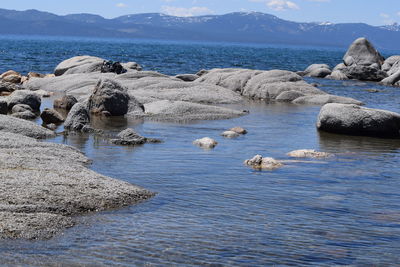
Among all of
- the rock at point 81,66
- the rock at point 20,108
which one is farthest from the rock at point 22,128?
the rock at point 81,66

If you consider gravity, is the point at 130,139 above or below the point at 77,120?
below

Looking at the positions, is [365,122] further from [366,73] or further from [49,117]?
[366,73]

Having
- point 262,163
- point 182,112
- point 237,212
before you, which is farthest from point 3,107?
point 237,212

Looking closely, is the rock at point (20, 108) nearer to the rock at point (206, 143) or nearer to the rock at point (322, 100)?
the rock at point (206, 143)

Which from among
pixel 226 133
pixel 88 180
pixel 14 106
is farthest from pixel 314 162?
pixel 14 106

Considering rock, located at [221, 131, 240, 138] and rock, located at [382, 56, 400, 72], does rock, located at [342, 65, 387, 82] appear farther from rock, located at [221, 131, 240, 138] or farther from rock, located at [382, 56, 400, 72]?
rock, located at [221, 131, 240, 138]

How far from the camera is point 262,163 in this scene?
1549cm

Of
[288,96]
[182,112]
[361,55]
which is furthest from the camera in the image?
[361,55]

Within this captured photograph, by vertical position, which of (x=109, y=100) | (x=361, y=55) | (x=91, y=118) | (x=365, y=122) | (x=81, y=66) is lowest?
(x=91, y=118)

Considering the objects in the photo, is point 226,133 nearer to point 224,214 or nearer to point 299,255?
point 224,214

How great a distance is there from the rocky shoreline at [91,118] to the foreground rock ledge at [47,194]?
16 mm

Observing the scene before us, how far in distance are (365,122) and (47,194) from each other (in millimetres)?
12938

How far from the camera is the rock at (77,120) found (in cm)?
2013

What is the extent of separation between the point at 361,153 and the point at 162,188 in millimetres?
7301
